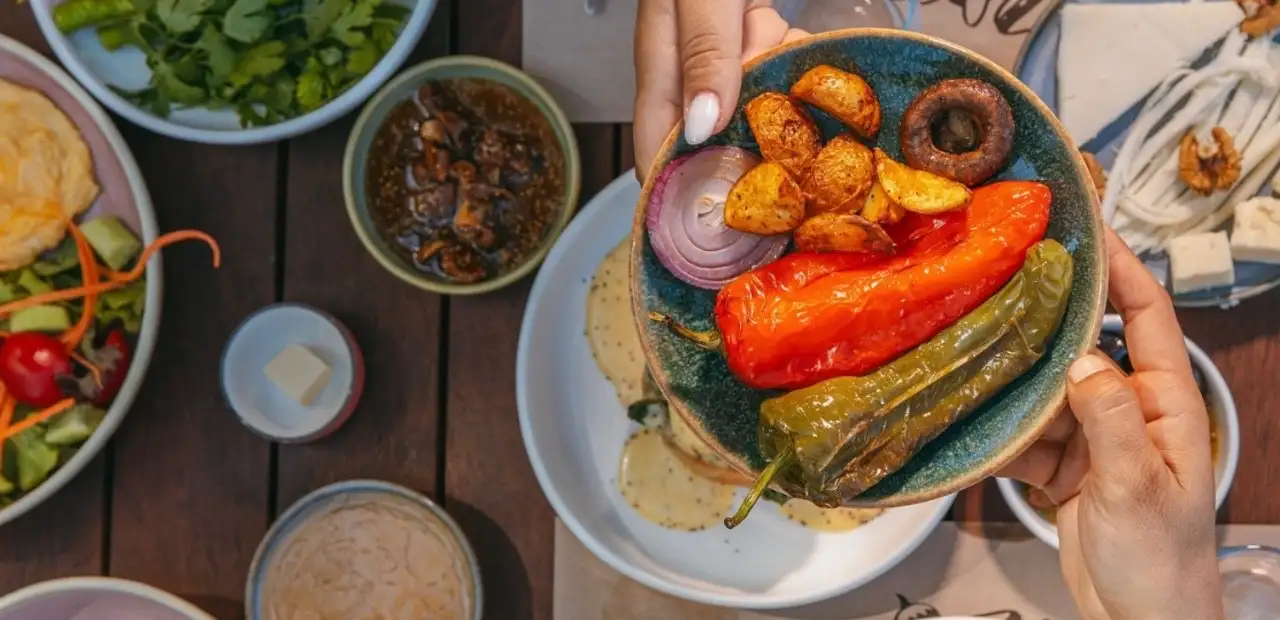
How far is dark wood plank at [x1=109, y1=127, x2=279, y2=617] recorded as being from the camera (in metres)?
1.88

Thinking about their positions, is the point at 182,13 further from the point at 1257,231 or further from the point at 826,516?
the point at 1257,231

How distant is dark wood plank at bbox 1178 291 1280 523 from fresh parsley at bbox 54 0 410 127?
155 cm

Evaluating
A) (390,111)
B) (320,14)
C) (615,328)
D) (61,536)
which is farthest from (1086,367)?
(61,536)

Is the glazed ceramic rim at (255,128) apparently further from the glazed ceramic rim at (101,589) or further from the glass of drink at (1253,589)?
the glass of drink at (1253,589)

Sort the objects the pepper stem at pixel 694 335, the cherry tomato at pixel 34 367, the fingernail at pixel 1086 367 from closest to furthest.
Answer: the fingernail at pixel 1086 367 < the pepper stem at pixel 694 335 < the cherry tomato at pixel 34 367

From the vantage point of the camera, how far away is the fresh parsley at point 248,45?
1.71 m

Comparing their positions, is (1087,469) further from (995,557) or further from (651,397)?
(651,397)

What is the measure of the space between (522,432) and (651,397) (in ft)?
0.82

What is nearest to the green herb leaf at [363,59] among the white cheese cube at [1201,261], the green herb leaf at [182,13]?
the green herb leaf at [182,13]

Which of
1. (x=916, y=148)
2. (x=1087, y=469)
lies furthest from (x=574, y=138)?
(x=1087, y=469)

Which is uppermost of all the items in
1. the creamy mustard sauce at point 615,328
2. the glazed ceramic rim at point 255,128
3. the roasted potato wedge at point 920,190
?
the roasted potato wedge at point 920,190

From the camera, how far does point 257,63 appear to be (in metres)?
1.71

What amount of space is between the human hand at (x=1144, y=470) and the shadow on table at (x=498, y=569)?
3.21ft

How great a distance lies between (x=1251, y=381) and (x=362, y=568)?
164 cm
